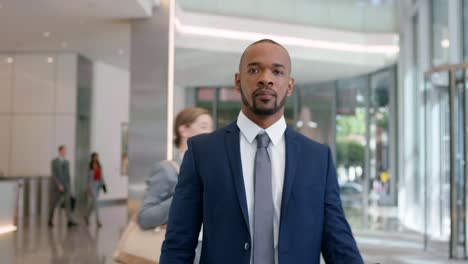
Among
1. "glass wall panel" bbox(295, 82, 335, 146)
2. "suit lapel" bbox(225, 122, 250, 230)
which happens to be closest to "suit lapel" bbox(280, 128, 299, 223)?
"suit lapel" bbox(225, 122, 250, 230)

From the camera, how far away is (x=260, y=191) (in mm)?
1521

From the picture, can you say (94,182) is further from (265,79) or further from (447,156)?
(265,79)

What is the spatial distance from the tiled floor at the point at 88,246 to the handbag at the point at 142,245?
4243mm

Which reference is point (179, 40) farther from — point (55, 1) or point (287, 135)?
point (287, 135)

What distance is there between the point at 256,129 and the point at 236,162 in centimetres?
11

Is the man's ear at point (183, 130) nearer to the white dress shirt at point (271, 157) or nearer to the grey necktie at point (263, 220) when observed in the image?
the white dress shirt at point (271, 157)

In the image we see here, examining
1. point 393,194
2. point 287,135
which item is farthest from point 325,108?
point 287,135

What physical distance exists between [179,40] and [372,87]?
16.2ft

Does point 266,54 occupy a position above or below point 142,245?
above

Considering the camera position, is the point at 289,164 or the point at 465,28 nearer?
the point at 289,164

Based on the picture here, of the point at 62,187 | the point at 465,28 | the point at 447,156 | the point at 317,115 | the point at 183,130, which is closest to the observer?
the point at 183,130

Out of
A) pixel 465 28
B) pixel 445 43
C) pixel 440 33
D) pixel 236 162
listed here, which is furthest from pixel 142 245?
pixel 440 33

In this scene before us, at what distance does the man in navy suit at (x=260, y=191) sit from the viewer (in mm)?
1521

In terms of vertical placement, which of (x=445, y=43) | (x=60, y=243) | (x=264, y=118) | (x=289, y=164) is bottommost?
(x=60, y=243)
